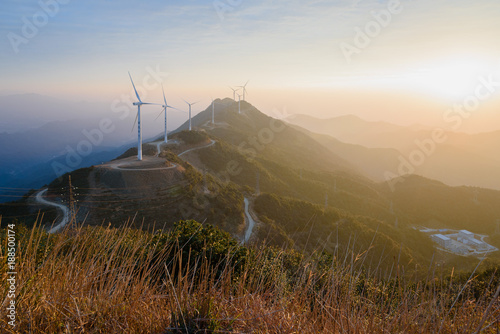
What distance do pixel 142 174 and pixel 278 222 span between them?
28.1 metres

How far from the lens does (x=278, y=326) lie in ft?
14.3

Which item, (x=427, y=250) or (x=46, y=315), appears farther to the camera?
(x=427, y=250)

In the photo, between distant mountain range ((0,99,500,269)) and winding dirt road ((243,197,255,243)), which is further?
winding dirt road ((243,197,255,243))

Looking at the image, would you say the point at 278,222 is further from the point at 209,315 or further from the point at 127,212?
the point at 209,315

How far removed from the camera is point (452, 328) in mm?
4523

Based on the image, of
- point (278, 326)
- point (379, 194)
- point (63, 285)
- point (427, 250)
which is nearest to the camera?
point (278, 326)

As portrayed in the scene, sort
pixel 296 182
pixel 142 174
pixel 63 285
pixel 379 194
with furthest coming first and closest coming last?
pixel 379 194 → pixel 296 182 → pixel 142 174 → pixel 63 285

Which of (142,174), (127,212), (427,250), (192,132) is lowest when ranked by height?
(427,250)

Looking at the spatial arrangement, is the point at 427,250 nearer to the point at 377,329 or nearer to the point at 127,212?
the point at 127,212

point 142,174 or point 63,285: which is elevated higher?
point 63,285

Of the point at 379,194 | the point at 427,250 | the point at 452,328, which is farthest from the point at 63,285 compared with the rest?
the point at 379,194

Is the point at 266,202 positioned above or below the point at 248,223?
above

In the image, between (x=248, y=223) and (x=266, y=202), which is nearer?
(x=248, y=223)

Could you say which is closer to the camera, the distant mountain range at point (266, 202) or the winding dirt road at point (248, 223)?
the distant mountain range at point (266, 202)
